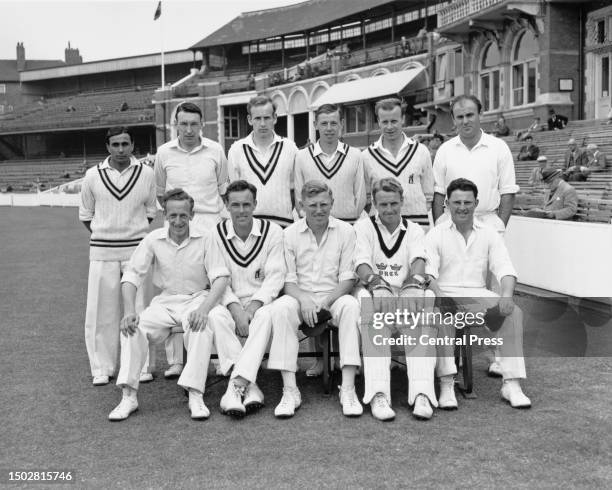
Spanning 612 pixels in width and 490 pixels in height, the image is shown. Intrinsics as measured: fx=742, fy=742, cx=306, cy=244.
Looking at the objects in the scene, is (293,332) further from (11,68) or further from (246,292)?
(11,68)

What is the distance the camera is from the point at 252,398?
498 centimetres

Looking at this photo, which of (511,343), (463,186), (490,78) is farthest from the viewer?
(490,78)

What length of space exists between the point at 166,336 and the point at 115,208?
1.24 meters

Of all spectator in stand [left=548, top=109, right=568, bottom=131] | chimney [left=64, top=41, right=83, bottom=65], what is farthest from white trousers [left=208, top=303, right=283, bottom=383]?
chimney [left=64, top=41, right=83, bottom=65]

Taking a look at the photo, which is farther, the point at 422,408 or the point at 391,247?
the point at 391,247

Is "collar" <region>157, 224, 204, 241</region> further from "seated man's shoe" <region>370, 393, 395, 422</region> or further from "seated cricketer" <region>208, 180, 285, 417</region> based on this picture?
"seated man's shoe" <region>370, 393, 395, 422</region>

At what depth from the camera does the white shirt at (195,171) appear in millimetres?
6152

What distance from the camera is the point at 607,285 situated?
7586 mm

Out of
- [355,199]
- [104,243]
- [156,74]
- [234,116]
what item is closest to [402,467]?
[355,199]

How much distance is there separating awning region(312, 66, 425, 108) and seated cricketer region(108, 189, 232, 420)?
28.8m

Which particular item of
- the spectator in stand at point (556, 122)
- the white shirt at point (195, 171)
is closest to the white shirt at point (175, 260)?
the white shirt at point (195, 171)

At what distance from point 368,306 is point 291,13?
49873 mm

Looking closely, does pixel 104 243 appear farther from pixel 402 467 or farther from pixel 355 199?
pixel 402 467

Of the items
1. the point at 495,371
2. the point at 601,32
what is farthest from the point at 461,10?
the point at 495,371
